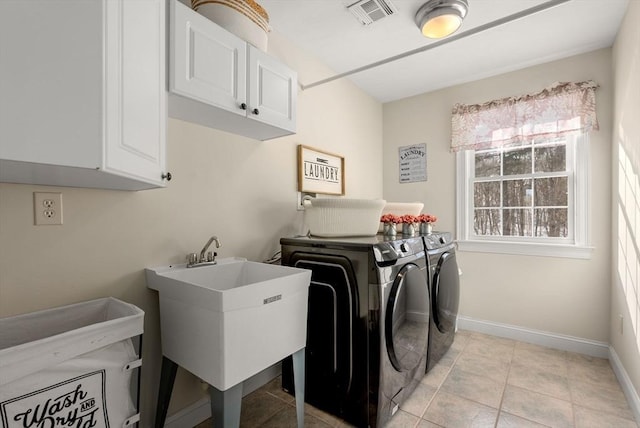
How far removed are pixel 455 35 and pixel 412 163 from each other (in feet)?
5.26

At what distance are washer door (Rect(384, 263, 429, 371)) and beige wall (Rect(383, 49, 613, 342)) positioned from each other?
1274 mm

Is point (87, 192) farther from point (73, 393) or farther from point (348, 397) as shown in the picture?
point (348, 397)

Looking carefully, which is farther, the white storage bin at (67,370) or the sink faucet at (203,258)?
the sink faucet at (203,258)

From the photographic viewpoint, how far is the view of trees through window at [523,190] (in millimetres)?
2578

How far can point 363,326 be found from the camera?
5.04ft

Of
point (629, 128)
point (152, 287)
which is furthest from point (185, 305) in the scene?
point (629, 128)

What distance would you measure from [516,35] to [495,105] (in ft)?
2.17

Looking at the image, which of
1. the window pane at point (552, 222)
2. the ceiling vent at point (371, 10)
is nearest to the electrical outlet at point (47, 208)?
the ceiling vent at point (371, 10)

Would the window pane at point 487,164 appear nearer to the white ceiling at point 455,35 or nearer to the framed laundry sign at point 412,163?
the framed laundry sign at point 412,163

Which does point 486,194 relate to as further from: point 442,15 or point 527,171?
point 442,15

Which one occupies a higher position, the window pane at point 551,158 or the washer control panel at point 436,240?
the window pane at point 551,158

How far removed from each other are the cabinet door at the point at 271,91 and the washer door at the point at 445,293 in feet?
4.77

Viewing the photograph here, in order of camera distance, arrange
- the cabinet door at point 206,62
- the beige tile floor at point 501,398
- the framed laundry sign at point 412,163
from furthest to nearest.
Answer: the framed laundry sign at point 412,163
the beige tile floor at point 501,398
the cabinet door at point 206,62

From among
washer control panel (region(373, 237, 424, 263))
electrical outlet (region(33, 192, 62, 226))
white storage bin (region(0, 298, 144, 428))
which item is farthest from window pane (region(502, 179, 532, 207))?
electrical outlet (region(33, 192, 62, 226))
